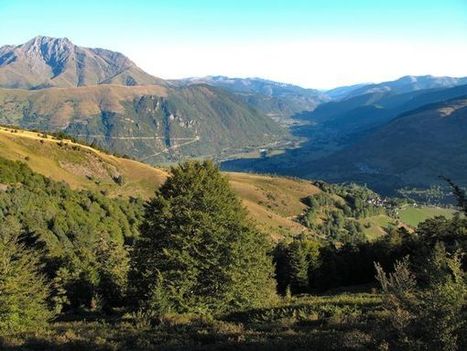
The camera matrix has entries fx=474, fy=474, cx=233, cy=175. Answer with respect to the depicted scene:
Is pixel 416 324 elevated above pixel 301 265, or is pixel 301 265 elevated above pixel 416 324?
pixel 416 324

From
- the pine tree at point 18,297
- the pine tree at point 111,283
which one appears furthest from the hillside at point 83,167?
the pine tree at point 18,297

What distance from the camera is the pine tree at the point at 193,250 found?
33.8m

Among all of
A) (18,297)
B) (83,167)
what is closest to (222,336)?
(18,297)

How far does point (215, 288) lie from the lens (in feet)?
115

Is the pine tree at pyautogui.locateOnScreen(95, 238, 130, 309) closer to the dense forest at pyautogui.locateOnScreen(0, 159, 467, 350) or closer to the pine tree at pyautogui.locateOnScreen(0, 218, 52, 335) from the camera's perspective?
the dense forest at pyautogui.locateOnScreen(0, 159, 467, 350)

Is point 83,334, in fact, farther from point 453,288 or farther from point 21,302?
point 453,288

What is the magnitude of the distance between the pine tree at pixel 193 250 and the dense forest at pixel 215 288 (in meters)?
0.09

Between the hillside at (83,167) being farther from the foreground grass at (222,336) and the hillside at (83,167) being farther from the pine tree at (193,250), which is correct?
the foreground grass at (222,336)

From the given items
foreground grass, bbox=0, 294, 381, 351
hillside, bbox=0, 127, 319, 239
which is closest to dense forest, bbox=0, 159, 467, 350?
foreground grass, bbox=0, 294, 381, 351

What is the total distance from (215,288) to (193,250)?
3.22 metres

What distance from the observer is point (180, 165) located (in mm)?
38188

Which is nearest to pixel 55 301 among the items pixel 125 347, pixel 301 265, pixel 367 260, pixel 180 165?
pixel 180 165

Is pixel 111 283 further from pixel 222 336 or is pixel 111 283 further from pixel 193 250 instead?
pixel 222 336

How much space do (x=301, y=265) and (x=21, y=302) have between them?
166 feet
